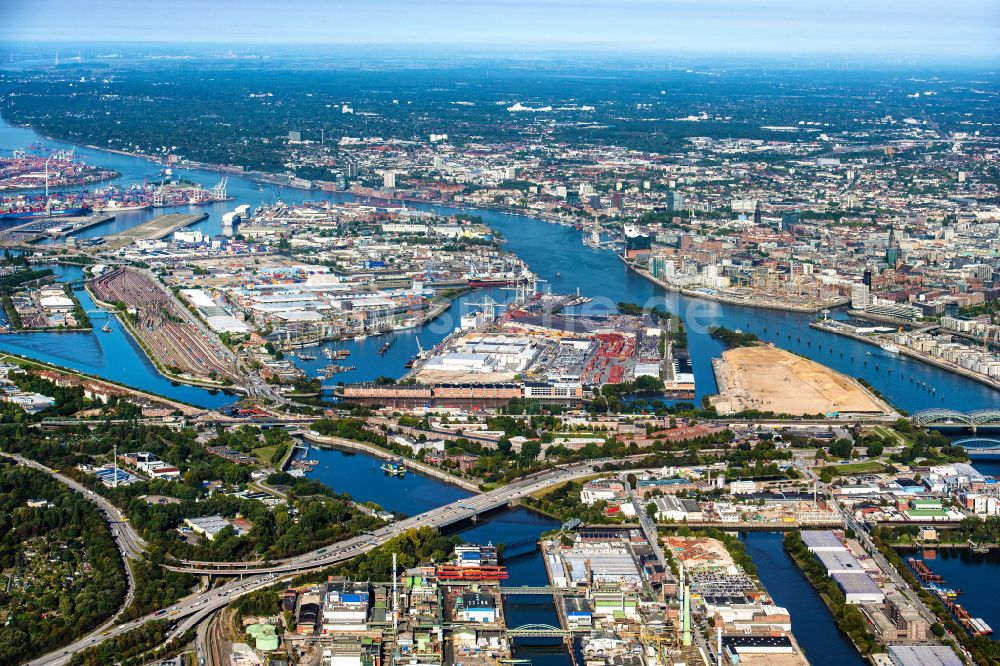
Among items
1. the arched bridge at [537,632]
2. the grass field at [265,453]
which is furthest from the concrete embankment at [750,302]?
the arched bridge at [537,632]

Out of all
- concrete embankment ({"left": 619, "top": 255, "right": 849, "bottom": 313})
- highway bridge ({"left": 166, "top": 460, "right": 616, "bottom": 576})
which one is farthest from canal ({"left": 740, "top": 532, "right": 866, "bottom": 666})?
concrete embankment ({"left": 619, "top": 255, "right": 849, "bottom": 313})

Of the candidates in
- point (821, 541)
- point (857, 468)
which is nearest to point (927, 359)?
point (857, 468)

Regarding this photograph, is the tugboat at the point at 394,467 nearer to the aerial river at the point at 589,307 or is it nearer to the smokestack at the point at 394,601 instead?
the aerial river at the point at 589,307

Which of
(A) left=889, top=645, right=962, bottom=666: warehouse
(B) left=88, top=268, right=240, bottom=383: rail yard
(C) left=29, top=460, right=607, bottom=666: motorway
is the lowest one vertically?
(B) left=88, top=268, right=240, bottom=383: rail yard

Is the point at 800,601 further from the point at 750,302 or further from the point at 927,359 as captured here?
the point at 750,302

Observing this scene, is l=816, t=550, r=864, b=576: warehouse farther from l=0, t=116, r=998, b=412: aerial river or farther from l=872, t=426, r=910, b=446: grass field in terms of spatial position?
l=0, t=116, r=998, b=412: aerial river

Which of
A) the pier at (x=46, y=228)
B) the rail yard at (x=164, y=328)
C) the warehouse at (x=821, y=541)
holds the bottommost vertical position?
the pier at (x=46, y=228)
